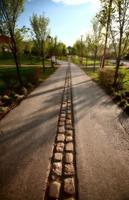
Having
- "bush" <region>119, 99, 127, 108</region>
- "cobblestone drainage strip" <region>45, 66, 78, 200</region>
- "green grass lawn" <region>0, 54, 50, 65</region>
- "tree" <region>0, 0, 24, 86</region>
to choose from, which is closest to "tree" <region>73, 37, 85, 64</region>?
"green grass lawn" <region>0, 54, 50, 65</region>

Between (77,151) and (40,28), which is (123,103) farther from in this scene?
(40,28)

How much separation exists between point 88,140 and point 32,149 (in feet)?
5.75

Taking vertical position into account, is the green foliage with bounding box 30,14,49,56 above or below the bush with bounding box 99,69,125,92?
above

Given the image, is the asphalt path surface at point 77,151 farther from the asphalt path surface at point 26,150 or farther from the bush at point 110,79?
the bush at point 110,79

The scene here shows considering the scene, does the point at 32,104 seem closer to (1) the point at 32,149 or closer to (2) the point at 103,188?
(1) the point at 32,149

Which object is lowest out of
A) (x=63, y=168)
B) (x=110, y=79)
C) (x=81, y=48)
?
(x=63, y=168)

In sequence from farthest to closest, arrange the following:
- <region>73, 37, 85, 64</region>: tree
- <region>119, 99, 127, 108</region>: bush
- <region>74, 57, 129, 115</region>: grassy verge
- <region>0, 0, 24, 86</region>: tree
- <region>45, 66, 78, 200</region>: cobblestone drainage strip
Result: <region>73, 37, 85, 64</region>: tree → <region>0, 0, 24, 86</region>: tree → <region>74, 57, 129, 115</region>: grassy verge → <region>119, 99, 127, 108</region>: bush → <region>45, 66, 78, 200</region>: cobblestone drainage strip

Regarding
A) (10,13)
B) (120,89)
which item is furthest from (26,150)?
(10,13)

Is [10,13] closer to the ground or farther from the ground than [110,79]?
farther from the ground

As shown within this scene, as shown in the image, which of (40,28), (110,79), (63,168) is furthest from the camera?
(40,28)

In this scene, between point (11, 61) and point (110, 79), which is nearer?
point (110, 79)

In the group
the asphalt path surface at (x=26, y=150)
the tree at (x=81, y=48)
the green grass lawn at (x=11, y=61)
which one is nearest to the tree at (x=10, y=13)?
the asphalt path surface at (x=26, y=150)

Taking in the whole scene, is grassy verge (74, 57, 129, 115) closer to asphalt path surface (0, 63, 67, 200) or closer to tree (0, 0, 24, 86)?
asphalt path surface (0, 63, 67, 200)

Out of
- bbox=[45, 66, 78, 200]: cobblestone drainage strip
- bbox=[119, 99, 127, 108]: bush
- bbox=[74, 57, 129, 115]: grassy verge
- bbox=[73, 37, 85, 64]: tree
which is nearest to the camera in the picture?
bbox=[45, 66, 78, 200]: cobblestone drainage strip
